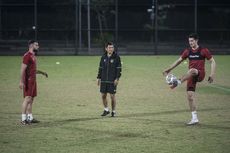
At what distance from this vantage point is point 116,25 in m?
47.1

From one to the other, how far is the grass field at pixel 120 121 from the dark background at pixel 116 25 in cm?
2399

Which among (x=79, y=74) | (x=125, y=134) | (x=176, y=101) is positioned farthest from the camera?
(x=79, y=74)

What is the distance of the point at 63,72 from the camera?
28.2 meters

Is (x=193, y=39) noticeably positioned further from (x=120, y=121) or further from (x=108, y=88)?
(x=108, y=88)

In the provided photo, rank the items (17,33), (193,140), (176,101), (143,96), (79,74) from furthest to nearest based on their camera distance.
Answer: (17,33) → (79,74) → (143,96) → (176,101) → (193,140)

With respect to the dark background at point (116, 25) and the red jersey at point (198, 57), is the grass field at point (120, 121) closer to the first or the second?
the red jersey at point (198, 57)

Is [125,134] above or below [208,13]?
below

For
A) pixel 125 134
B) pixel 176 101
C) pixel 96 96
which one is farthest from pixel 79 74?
pixel 125 134

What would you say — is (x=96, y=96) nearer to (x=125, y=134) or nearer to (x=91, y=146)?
(x=125, y=134)

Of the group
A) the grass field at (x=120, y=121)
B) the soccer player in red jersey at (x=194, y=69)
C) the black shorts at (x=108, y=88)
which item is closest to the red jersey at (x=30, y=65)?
the grass field at (x=120, y=121)

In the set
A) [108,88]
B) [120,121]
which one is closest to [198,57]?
[120,121]

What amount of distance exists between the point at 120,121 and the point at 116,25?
3446 centimetres

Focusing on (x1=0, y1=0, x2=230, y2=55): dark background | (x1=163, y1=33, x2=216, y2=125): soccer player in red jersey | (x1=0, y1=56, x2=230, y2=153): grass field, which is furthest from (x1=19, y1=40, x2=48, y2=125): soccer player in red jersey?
(x1=0, y1=0, x2=230, y2=55): dark background

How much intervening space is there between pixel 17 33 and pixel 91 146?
37.5 metres
